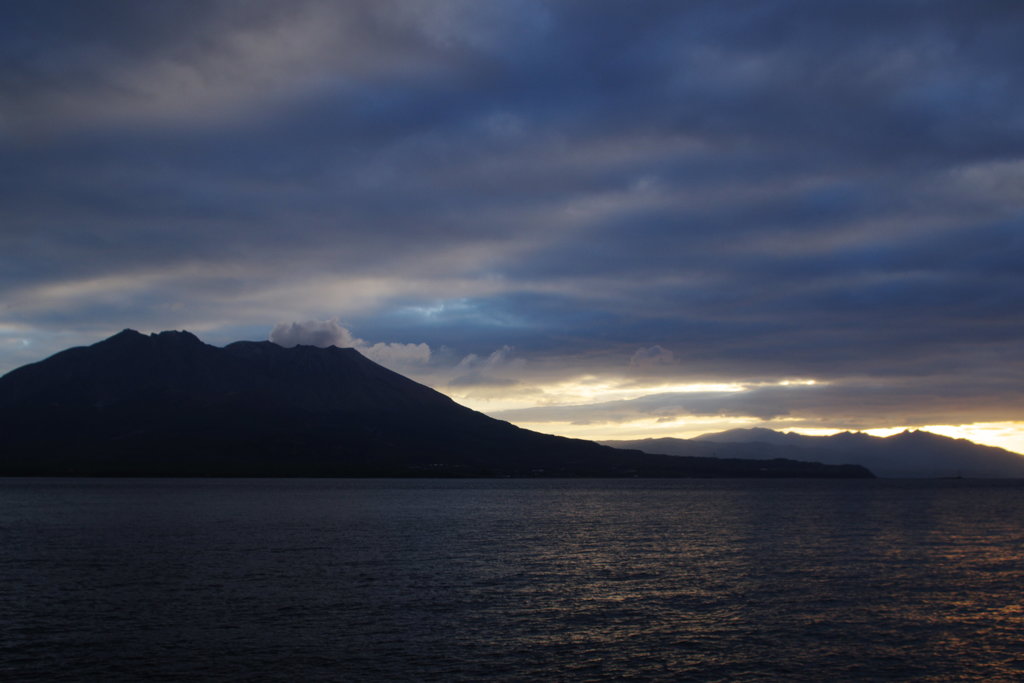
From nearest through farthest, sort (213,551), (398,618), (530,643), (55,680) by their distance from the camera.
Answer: (55,680), (530,643), (398,618), (213,551)

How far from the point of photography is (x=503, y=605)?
2114 inches

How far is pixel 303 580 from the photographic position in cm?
6297

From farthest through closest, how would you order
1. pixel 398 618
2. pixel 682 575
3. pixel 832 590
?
pixel 682 575 < pixel 832 590 < pixel 398 618

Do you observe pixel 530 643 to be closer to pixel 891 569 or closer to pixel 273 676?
pixel 273 676

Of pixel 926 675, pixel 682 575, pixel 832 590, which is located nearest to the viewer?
pixel 926 675

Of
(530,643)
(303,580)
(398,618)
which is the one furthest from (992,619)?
(303,580)

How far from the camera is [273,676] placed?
36.7 metres

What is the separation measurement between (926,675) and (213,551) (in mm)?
68037

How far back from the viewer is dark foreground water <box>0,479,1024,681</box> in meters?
39.3

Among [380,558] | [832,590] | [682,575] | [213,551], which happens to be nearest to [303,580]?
[380,558]

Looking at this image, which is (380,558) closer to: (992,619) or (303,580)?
(303,580)

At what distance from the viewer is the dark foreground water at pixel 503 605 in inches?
1547

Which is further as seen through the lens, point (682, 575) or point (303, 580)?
point (682, 575)

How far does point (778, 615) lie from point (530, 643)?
60.3 ft
